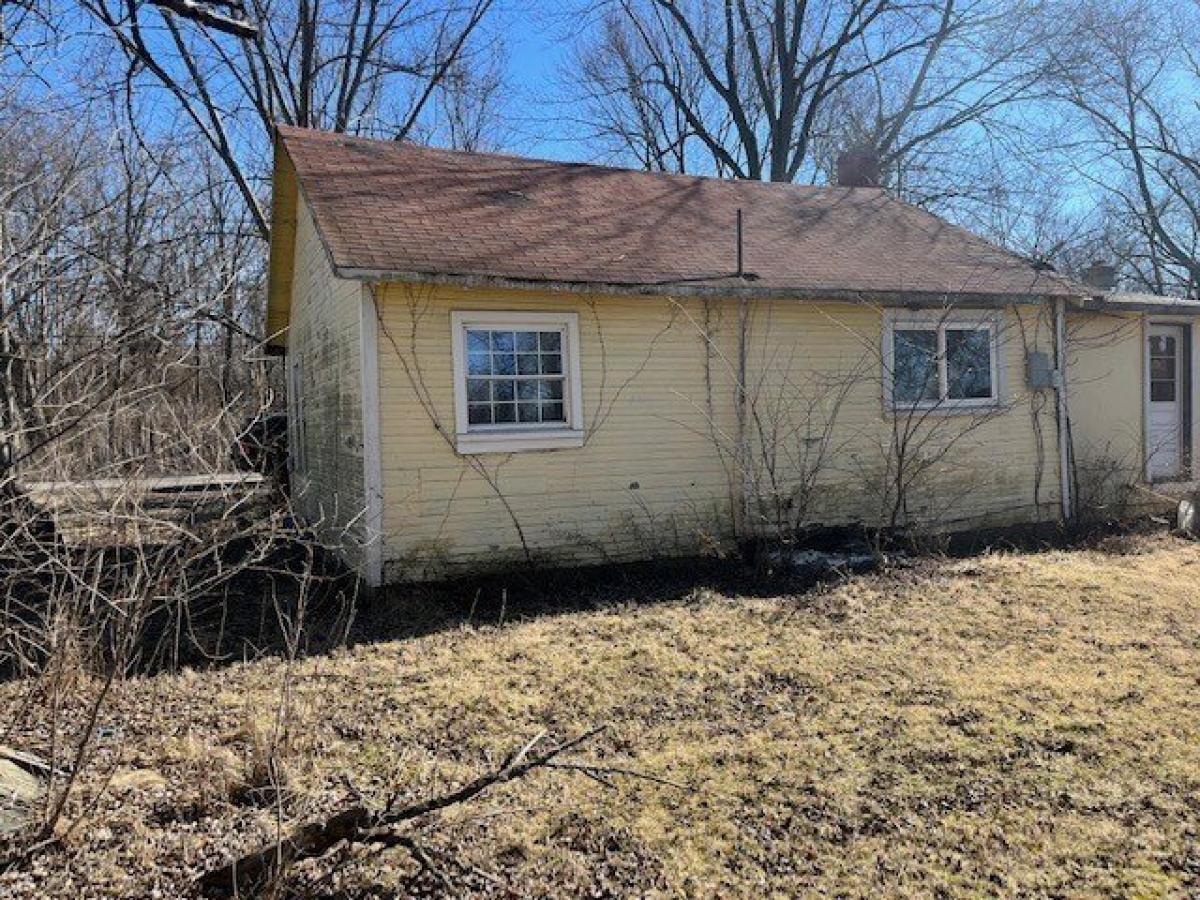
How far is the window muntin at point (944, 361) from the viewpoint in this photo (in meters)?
10.2

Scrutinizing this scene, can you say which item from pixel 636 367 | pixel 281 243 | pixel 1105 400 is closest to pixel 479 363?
pixel 636 367

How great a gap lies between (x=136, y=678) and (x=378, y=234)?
4588 mm

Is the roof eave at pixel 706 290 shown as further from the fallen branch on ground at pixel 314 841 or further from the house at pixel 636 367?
the fallen branch on ground at pixel 314 841

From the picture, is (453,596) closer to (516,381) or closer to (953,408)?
(516,381)

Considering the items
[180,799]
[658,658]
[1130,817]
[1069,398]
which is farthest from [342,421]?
[1069,398]

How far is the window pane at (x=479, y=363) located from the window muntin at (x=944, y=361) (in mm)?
4846

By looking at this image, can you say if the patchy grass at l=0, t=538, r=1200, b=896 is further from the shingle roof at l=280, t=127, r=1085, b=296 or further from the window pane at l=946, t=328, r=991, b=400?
the window pane at l=946, t=328, r=991, b=400

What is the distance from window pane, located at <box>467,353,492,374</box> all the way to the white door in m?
9.95

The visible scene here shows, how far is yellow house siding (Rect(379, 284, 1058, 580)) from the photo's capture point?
7.93 meters

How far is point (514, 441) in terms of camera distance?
27.1ft

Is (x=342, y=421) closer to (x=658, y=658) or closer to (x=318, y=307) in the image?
(x=318, y=307)

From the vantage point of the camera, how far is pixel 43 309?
5.09 m

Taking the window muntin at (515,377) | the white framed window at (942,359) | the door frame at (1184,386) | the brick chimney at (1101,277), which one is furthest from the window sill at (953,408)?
the brick chimney at (1101,277)

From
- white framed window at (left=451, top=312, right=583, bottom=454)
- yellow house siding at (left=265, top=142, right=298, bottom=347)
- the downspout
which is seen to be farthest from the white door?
yellow house siding at (left=265, top=142, right=298, bottom=347)
